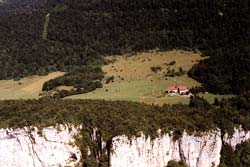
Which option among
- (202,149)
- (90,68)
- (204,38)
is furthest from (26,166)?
(204,38)

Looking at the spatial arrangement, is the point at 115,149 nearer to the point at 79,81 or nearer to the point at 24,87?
the point at 79,81

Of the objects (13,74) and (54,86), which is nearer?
(54,86)

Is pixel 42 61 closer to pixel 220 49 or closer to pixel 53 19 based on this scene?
pixel 53 19

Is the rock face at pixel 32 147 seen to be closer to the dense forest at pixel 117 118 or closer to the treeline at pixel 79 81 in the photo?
the dense forest at pixel 117 118

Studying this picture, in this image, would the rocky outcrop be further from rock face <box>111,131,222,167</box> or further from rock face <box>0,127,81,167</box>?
rock face <box>0,127,81,167</box>

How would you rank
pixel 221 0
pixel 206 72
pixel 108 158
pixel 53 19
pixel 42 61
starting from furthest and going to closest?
pixel 53 19 → pixel 221 0 → pixel 42 61 → pixel 206 72 → pixel 108 158

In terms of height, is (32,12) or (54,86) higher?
(32,12)

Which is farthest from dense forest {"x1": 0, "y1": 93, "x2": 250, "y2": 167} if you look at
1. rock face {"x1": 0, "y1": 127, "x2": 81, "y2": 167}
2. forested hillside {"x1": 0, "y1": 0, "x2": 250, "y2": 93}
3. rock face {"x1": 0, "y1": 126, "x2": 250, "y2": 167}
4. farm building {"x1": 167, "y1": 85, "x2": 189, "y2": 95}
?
forested hillside {"x1": 0, "y1": 0, "x2": 250, "y2": 93}
